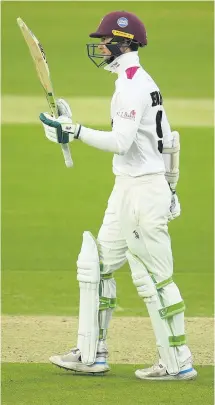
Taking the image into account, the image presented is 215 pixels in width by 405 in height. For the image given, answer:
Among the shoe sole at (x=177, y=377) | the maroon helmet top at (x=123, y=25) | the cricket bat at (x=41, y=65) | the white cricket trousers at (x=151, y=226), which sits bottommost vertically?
the shoe sole at (x=177, y=377)

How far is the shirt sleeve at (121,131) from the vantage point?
621 cm

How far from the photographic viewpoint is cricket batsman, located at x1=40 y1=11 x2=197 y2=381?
250 inches

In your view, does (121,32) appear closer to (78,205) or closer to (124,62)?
(124,62)

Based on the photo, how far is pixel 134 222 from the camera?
21.1ft

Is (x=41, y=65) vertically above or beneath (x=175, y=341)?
above

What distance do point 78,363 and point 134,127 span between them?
1197 millimetres

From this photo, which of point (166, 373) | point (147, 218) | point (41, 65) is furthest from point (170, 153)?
point (166, 373)

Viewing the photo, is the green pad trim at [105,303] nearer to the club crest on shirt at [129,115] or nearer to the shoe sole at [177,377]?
the shoe sole at [177,377]

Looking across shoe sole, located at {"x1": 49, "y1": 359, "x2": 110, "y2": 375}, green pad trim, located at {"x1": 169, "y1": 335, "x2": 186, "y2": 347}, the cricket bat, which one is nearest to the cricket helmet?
the cricket bat

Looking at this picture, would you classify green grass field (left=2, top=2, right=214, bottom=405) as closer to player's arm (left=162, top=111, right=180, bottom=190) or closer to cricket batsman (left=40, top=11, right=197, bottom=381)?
cricket batsman (left=40, top=11, right=197, bottom=381)

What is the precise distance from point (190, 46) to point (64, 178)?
31.0ft

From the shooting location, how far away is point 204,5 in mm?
25672

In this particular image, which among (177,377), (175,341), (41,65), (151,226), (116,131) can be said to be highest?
(41,65)

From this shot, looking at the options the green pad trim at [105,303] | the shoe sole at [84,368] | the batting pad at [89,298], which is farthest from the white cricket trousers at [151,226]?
the shoe sole at [84,368]
